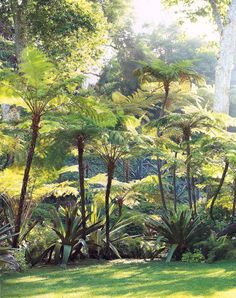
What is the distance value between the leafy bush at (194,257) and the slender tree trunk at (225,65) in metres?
4.89

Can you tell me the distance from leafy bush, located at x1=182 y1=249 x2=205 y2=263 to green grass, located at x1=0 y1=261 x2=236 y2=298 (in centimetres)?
63

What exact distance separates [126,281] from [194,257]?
267cm

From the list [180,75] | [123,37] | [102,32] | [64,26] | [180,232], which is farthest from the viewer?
[123,37]

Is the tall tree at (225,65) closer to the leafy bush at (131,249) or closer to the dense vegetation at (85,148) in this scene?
the dense vegetation at (85,148)

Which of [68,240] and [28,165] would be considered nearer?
[28,165]

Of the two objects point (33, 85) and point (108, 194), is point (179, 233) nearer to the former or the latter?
point (108, 194)

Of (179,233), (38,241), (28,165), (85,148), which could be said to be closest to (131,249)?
(179,233)

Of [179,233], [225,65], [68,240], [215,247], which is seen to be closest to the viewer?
[215,247]

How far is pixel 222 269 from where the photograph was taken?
6.27 metres

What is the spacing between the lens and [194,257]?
308 inches

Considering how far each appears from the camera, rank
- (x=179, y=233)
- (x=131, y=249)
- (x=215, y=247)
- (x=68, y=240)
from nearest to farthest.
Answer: (x=215, y=247), (x=68, y=240), (x=179, y=233), (x=131, y=249)

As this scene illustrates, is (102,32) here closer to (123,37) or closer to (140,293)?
(140,293)

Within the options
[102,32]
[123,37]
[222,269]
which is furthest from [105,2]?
[222,269]

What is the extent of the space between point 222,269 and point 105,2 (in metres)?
12.9
